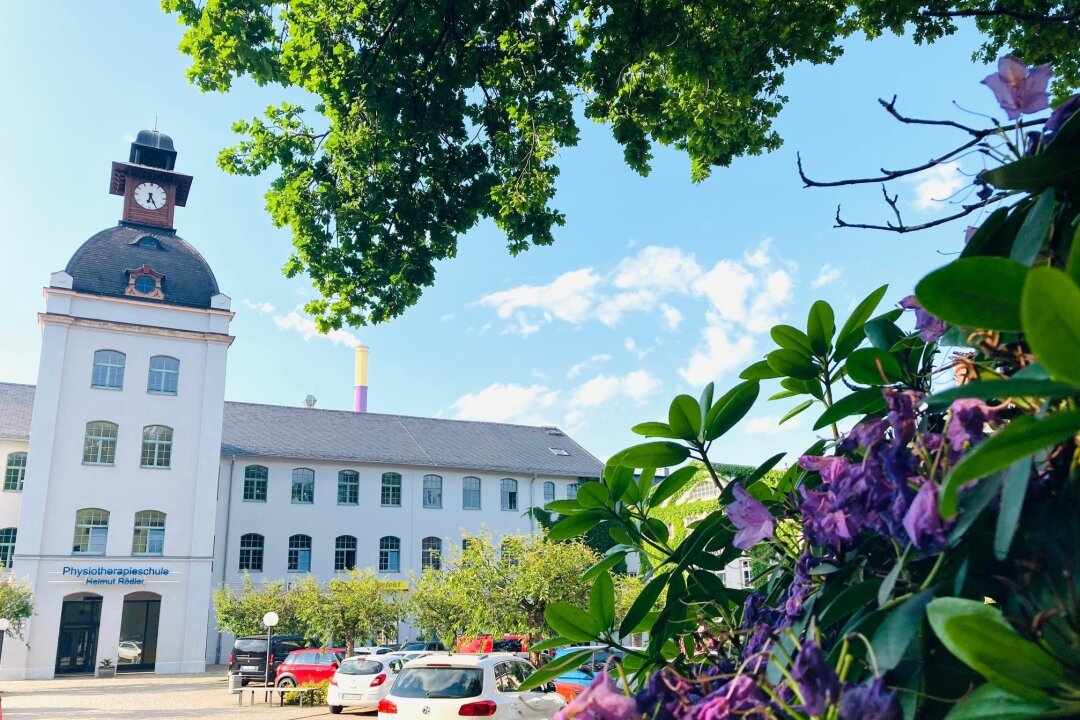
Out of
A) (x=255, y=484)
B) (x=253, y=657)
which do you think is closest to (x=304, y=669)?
(x=253, y=657)

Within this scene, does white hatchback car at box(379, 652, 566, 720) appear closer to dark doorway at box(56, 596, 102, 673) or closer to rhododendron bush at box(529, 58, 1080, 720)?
rhododendron bush at box(529, 58, 1080, 720)

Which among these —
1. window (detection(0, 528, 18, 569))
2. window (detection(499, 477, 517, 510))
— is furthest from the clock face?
window (detection(499, 477, 517, 510))

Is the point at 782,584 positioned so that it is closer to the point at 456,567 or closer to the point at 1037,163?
the point at 1037,163

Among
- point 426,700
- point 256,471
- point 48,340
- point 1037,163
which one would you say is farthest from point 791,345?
point 256,471

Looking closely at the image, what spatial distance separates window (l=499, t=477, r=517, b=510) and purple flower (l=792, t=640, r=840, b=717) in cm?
3771

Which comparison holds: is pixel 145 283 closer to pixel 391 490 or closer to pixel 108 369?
pixel 108 369

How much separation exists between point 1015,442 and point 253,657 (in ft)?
84.8

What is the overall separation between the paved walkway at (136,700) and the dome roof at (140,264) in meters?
13.1

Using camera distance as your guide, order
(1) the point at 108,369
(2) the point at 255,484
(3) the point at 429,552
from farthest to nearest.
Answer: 1. (3) the point at 429,552
2. (2) the point at 255,484
3. (1) the point at 108,369

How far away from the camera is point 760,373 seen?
44.5 inches

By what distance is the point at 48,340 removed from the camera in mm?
28297

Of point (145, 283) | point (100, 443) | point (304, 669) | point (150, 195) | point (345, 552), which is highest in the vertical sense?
point (150, 195)

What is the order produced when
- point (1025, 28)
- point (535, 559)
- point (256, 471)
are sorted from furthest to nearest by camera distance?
point (256, 471)
point (535, 559)
point (1025, 28)

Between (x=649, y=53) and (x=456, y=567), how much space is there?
1956 centimetres
